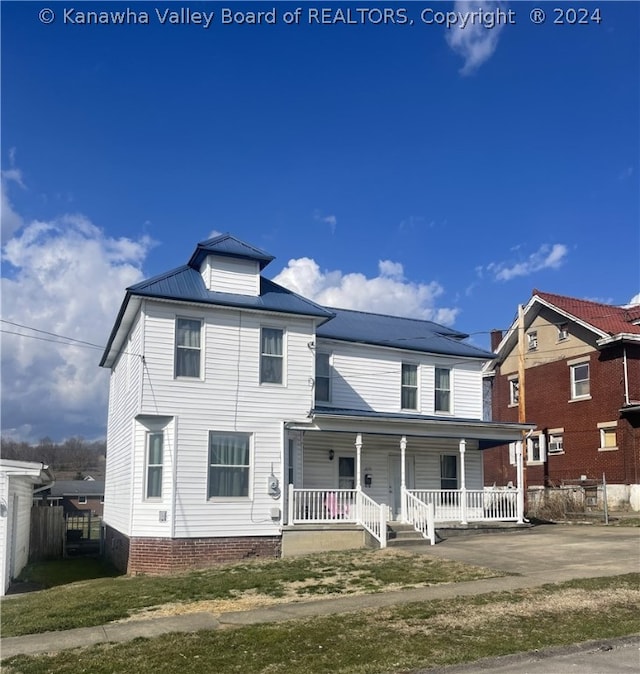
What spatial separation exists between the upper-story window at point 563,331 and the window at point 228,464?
64.7 feet

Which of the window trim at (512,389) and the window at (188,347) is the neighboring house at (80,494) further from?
the window at (188,347)

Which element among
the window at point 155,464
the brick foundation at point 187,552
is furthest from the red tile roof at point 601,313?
the window at point 155,464

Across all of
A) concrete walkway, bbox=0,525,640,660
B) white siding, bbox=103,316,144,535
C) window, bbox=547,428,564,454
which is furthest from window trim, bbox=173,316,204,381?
window, bbox=547,428,564,454

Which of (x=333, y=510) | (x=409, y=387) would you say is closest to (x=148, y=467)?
(x=333, y=510)

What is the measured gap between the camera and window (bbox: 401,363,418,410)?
77.5 feet

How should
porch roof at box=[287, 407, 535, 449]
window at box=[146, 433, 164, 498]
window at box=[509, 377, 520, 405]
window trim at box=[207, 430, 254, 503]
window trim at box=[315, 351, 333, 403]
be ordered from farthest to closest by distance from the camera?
window at box=[509, 377, 520, 405] < window trim at box=[315, 351, 333, 403] < porch roof at box=[287, 407, 535, 449] < window trim at box=[207, 430, 254, 503] < window at box=[146, 433, 164, 498]

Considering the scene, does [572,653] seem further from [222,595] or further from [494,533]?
[494,533]

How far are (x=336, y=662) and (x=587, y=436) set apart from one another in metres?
26.2

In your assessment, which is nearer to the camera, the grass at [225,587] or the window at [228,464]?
the grass at [225,587]

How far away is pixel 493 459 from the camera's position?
38.9 m

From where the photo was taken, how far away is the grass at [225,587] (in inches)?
466

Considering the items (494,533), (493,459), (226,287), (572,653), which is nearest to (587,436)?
(493,459)

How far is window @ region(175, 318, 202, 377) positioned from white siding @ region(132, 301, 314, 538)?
0.57ft

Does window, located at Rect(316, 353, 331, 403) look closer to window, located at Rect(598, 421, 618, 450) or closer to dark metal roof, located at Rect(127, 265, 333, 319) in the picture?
dark metal roof, located at Rect(127, 265, 333, 319)
